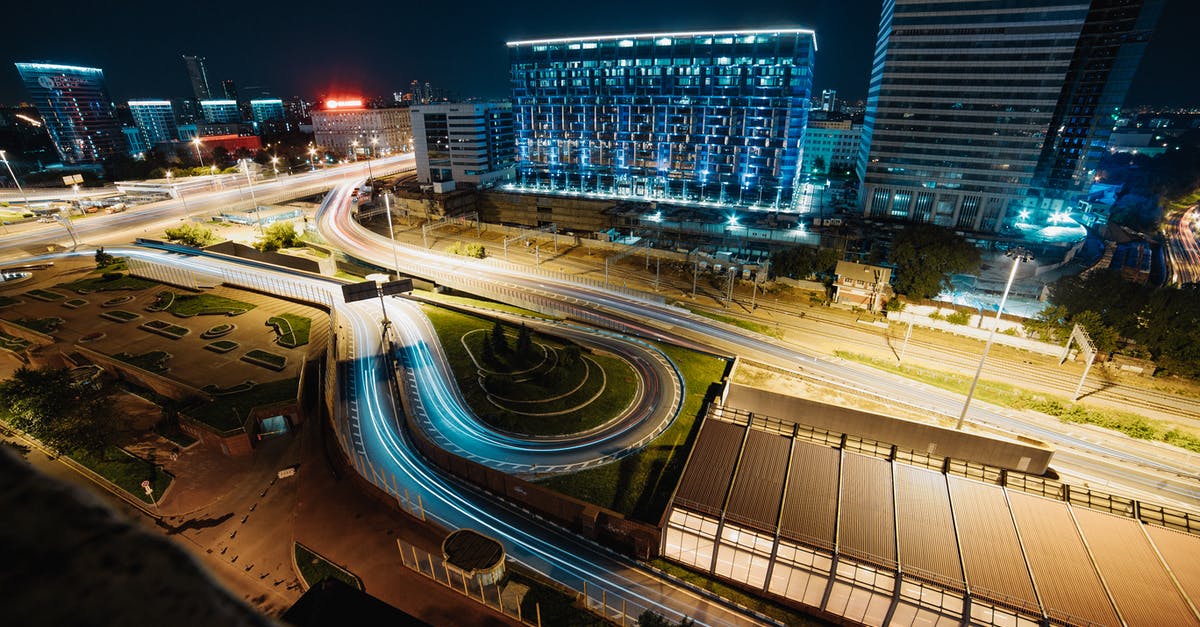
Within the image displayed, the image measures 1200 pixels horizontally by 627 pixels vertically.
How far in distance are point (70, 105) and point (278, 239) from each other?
197 meters

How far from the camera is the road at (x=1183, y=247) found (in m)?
81.1

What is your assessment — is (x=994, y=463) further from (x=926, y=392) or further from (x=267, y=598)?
(x=267, y=598)

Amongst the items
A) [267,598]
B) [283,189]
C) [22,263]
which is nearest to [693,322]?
[267,598]

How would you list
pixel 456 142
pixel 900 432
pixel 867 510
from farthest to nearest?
pixel 456 142 < pixel 900 432 < pixel 867 510

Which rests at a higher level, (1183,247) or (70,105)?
(70,105)

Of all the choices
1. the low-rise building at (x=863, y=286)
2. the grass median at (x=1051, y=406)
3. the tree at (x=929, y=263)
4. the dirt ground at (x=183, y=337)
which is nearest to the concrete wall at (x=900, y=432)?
the grass median at (x=1051, y=406)

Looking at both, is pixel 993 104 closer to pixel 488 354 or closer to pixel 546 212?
pixel 546 212

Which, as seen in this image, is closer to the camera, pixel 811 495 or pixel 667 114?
pixel 811 495

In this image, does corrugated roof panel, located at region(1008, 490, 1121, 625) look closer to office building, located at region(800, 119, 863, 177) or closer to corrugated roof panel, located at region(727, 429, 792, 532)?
corrugated roof panel, located at region(727, 429, 792, 532)

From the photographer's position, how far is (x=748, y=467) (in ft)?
110

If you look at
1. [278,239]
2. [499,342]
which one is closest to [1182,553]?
[499,342]

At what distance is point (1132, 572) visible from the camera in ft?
86.8

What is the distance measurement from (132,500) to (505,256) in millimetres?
57687

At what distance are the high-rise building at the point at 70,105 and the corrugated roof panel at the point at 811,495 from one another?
24953 centimetres
